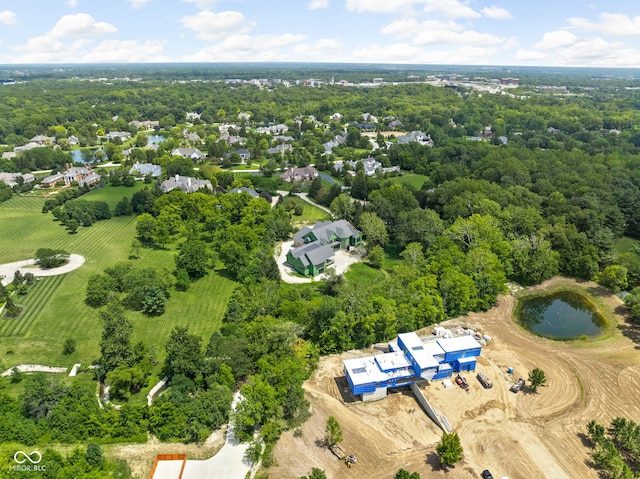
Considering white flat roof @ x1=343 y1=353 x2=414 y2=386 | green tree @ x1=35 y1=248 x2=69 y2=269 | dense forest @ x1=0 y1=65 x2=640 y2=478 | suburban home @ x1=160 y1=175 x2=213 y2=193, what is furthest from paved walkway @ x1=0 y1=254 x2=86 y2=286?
white flat roof @ x1=343 y1=353 x2=414 y2=386

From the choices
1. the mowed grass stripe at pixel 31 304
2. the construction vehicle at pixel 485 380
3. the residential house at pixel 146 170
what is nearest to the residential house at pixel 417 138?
the residential house at pixel 146 170

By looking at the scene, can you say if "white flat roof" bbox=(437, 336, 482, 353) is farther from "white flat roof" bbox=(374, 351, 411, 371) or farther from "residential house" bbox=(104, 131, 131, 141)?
"residential house" bbox=(104, 131, 131, 141)

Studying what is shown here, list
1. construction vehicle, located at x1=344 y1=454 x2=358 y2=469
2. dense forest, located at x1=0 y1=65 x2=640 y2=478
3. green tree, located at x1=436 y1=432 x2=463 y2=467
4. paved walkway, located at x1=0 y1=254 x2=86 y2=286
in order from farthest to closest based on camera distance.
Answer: paved walkway, located at x1=0 y1=254 x2=86 y2=286 → dense forest, located at x1=0 y1=65 x2=640 y2=478 → construction vehicle, located at x1=344 y1=454 x2=358 y2=469 → green tree, located at x1=436 y1=432 x2=463 y2=467

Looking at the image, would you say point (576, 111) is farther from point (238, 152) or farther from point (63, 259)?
point (63, 259)

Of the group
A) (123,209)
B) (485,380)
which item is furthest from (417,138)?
(485,380)

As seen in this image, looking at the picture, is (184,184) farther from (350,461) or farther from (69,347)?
(350,461)

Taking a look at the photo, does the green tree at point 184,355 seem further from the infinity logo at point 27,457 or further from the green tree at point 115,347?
the infinity logo at point 27,457
